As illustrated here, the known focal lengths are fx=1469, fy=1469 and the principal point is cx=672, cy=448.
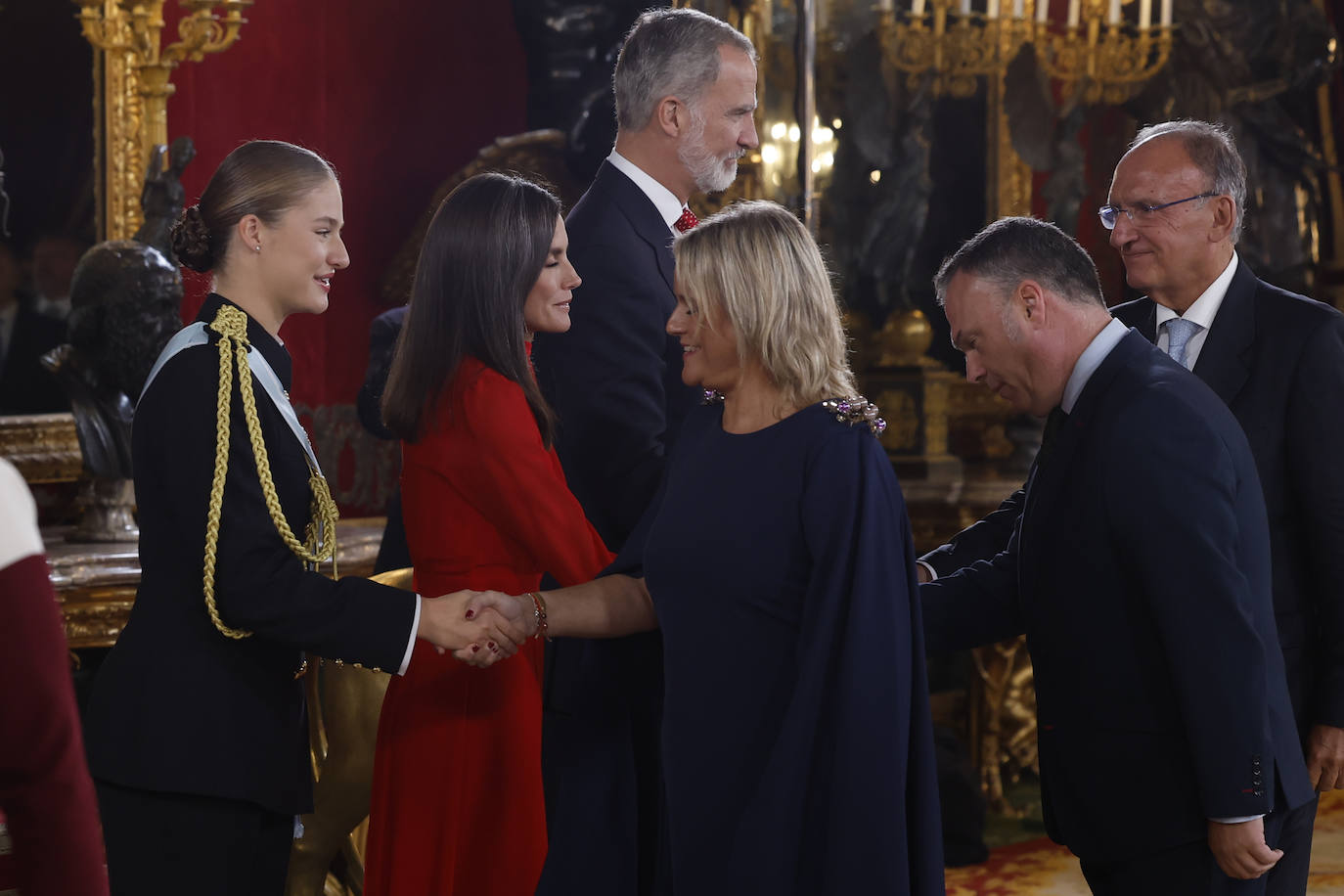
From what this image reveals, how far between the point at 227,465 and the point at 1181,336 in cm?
184

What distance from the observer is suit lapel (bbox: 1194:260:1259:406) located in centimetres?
282

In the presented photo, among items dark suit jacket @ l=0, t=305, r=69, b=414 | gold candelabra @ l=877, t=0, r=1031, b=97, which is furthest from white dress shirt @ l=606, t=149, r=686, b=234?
gold candelabra @ l=877, t=0, r=1031, b=97

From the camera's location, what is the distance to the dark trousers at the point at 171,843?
2299mm

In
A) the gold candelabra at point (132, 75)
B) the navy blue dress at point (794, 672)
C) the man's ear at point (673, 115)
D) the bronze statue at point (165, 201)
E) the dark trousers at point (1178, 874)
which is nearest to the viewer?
the navy blue dress at point (794, 672)

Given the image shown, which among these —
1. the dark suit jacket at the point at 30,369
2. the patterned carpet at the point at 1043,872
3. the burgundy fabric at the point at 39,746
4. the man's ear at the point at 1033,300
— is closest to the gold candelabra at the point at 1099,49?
the patterned carpet at the point at 1043,872

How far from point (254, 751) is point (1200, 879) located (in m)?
1.50

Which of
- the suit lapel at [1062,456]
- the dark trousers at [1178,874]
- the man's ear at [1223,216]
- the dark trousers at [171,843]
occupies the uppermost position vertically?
the man's ear at [1223,216]

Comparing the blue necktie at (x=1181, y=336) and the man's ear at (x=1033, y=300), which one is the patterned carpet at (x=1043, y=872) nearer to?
the blue necktie at (x=1181, y=336)

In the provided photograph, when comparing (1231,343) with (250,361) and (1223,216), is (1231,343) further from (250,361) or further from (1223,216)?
(250,361)

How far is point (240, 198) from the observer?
247 cm

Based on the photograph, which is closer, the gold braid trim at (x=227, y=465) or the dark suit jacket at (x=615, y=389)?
the gold braid trim at (x=227, y=465)

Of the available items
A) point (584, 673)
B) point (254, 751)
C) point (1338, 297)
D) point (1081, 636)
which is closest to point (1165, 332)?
point (1081, 636)

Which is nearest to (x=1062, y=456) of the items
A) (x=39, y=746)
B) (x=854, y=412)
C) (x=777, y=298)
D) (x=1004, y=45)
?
(x=854, y=412)

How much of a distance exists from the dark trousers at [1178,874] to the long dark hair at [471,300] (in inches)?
48.3
